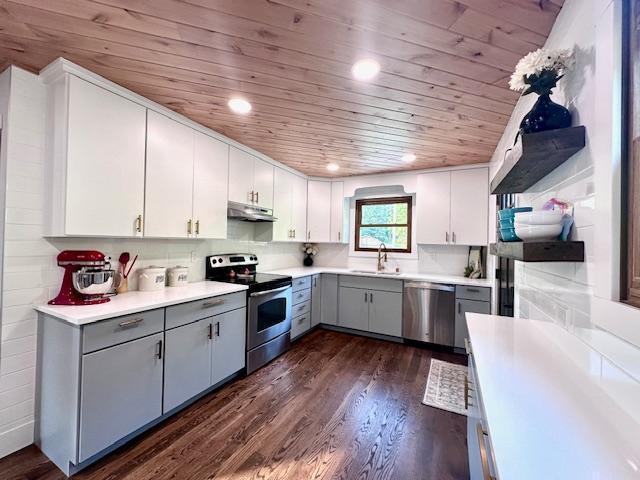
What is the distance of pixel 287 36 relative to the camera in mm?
1340

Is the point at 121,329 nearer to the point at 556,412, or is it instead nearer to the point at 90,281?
the point at 90,281

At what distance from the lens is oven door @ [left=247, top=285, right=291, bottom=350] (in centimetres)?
262

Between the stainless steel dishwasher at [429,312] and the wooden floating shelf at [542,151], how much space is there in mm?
2246

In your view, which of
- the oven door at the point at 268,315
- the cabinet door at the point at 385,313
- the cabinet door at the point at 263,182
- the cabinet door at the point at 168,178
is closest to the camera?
the cabinet door at the point at 168,178

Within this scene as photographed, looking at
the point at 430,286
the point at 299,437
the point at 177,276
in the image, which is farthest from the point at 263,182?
the point at 299,437

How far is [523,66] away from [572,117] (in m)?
0.28

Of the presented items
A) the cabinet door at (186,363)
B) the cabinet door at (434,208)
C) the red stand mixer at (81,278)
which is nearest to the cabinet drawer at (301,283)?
the cabinet door at (186,363)

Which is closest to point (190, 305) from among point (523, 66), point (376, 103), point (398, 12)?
point (376, 103)

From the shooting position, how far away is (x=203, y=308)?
7.04 feet

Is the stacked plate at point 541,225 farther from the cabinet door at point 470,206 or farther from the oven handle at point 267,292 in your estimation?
the cabinet door at point 470,206

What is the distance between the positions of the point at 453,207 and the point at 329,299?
208 centimetres

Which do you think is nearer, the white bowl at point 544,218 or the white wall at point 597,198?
the white wall at point 597,198

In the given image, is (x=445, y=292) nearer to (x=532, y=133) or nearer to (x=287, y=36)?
(x=532, y=133)

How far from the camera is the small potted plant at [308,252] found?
4.61m
